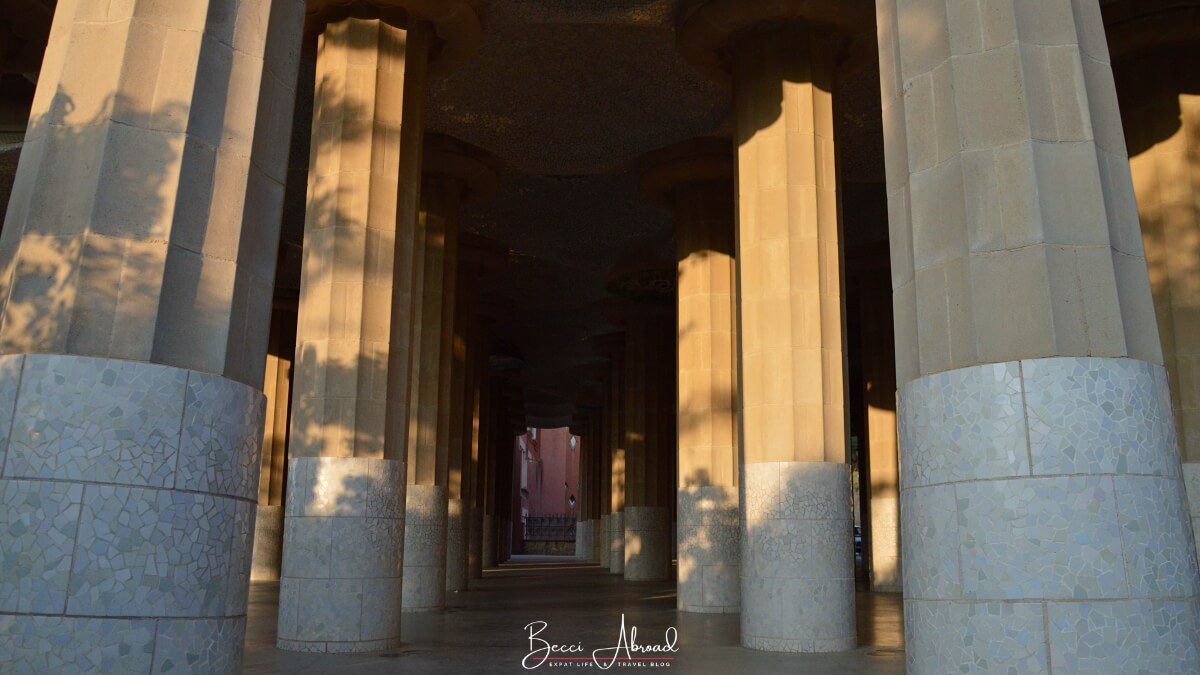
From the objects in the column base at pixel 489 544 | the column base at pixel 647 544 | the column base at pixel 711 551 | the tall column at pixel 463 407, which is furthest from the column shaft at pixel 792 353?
the column base at pixel 489 544

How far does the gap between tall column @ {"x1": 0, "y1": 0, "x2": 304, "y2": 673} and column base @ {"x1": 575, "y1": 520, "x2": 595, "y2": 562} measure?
169 feet

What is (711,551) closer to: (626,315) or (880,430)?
(880,430)

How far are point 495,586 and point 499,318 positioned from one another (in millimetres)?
10801

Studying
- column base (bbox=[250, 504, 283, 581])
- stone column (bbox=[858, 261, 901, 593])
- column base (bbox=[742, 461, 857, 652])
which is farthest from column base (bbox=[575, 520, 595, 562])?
column base (bbox=[742, 461, 857, 652])

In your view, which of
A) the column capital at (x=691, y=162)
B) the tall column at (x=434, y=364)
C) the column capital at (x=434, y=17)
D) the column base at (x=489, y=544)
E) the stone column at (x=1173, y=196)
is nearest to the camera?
the stone column at (x=1173, y=196)

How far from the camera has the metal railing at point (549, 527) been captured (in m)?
86.0

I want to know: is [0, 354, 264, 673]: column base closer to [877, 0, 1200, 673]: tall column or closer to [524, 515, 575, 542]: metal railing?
[877, 0, 1200, 673]: tall column

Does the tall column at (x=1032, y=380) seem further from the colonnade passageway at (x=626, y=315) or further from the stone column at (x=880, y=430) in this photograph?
the stone column at (x=880, y=430)

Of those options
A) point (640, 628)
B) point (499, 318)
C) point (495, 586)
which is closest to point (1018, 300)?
point (640, 628)

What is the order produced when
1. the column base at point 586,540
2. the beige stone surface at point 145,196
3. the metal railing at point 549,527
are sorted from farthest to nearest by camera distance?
the metal railing at point 549,527 < the column base at point 586,540 < the beige stone surface at point 145,196

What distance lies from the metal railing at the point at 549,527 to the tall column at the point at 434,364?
212 ft

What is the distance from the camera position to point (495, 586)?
90.7 ft

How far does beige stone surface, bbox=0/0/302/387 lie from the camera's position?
4.87m

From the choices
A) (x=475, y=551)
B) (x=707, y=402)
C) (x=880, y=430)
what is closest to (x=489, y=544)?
(x=475, y=551)
